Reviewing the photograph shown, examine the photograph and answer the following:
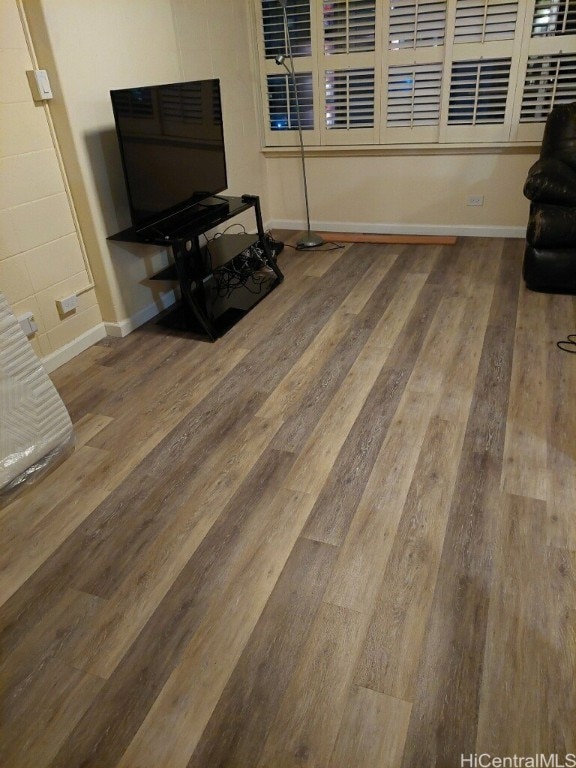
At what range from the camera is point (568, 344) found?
266 centimetres

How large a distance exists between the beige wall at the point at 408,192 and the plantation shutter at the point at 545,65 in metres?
0.25

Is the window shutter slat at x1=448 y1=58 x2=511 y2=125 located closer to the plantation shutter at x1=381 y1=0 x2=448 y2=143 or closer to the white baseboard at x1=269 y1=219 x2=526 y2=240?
the plantation shutter at x1=381 y1=0 x2=448 y2=143

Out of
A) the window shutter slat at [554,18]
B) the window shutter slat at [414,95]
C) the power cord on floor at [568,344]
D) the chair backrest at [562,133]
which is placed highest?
the window shutter slat at [554,18]

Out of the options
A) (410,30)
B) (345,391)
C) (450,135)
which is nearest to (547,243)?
(450,135)

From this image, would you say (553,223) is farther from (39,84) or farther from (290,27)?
(39,84)

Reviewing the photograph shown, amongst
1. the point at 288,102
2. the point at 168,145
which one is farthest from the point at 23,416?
the point at 288,102

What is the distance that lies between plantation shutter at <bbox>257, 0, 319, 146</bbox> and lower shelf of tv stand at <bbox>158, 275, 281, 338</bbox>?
4.70ft

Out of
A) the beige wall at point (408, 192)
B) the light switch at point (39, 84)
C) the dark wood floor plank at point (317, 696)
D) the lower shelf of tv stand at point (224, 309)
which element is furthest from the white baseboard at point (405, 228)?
the dark wood floor plank at point (317, 696)

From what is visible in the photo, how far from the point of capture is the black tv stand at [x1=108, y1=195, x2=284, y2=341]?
2816mm

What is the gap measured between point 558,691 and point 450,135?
3.68 meters

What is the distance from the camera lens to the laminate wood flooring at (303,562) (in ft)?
4.06

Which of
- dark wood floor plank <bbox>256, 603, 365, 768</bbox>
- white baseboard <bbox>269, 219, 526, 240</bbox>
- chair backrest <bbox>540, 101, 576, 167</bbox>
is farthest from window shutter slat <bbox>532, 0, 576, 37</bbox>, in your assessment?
dark wood floor plank <bbox>256, 603, 365, 768</bbox>

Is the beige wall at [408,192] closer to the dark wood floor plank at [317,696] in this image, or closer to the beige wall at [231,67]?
the beige wall at [231,67]

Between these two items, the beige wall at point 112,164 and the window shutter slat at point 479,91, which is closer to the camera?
the beige wall at point 112,164
